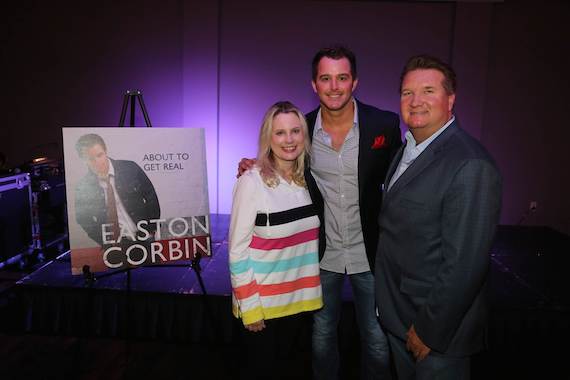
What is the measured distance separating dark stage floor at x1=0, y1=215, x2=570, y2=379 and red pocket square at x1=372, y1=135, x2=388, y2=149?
1219 mm

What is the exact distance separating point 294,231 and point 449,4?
457 cm

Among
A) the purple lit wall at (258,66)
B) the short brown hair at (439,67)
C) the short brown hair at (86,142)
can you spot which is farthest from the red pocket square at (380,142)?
the purple lit wall at (258,66)

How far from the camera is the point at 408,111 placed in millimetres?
1372

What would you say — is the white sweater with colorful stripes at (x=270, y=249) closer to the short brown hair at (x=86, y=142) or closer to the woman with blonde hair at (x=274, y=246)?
the woman with blonde hair at (x=274, y=246)

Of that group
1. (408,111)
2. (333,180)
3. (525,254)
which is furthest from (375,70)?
(408,111)

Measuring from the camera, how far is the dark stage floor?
2479 millimetres

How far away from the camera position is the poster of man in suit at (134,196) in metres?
2.25

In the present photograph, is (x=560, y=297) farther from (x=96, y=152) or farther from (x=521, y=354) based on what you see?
(x=96, y=152)

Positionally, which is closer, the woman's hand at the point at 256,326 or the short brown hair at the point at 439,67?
the short brown hair at the point at 439,67

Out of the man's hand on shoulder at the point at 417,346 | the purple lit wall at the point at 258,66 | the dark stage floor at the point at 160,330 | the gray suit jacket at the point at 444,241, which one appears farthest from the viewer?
the purple lit wall at the point at 258,66

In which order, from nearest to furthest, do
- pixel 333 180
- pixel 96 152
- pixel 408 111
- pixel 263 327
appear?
pixel 408 111 → pixel 263 327 → pixel 333 180 → pixel 96 152

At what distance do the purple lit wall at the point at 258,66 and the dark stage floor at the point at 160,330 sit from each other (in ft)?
8.84

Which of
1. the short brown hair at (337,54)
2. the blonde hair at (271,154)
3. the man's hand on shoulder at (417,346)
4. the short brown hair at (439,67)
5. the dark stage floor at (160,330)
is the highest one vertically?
the short brown hair at (337,54)

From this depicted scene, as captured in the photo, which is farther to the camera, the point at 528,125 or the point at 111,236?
the point at 528,125
